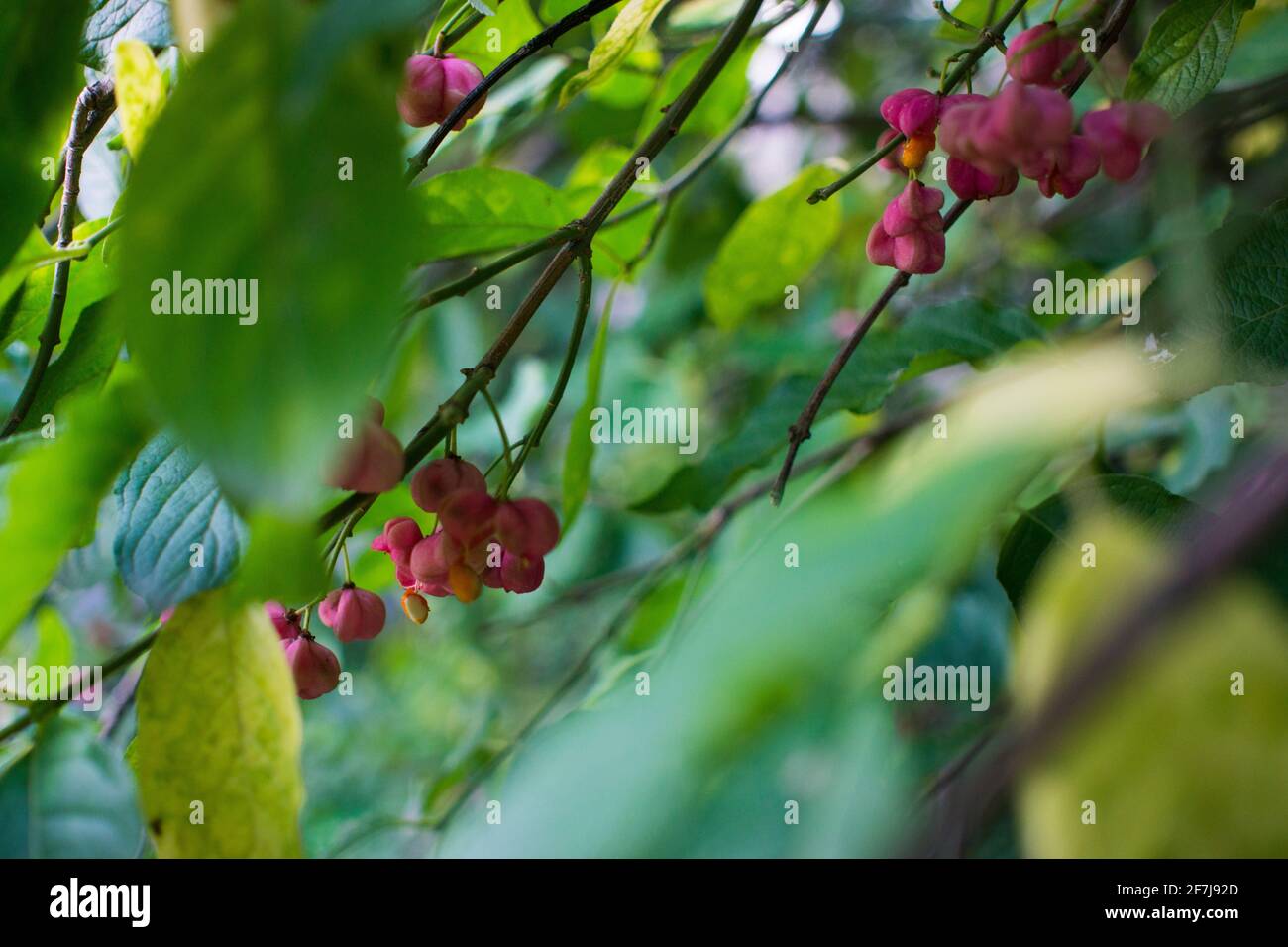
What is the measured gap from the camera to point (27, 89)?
0.46 meters

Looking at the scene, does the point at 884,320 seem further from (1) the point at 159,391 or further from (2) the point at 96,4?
(1) the point at 159,391

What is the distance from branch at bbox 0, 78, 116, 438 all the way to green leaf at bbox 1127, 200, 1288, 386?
0.64 m

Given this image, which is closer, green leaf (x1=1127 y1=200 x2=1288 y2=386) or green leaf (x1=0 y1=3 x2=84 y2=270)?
green leaf (x1=0 y1=3 x2=84 y2=270)

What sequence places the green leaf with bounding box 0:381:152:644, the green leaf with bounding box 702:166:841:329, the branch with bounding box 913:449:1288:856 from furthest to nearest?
the green leaf with bounding box 702:166:841:329 → the green leaf with bounding box 0:381:152:644 → the branch with bounding box 913:449:1288:856

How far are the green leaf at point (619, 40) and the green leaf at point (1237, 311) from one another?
1.21 feet

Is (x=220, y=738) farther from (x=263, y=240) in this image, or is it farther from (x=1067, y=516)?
(x=1067, y=516)

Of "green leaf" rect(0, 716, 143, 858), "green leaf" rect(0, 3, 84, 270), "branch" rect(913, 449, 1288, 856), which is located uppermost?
"green leaf" rect(0, 3, 84, 270)

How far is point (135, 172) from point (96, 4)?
16.3 inches

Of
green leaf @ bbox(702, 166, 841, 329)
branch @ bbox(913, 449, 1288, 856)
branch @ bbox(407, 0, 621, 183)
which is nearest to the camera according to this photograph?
branch @ bbox(913, 449, 1288, 856)

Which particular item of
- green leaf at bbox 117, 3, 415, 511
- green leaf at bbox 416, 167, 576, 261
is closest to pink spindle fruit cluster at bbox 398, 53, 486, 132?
green leaf at bbox 416, 167, 576, 261

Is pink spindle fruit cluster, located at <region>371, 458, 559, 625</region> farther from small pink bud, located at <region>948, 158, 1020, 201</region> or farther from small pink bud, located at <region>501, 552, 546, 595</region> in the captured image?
small pink bud, located at <region>948, 158, 1020, 201</region>

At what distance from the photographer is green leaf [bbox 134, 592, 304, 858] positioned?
0.45 meters

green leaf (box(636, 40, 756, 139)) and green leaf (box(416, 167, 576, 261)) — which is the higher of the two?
green leaf (box(636, 40, 756, 139))

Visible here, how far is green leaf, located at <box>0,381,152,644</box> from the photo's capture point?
1.34 feet
